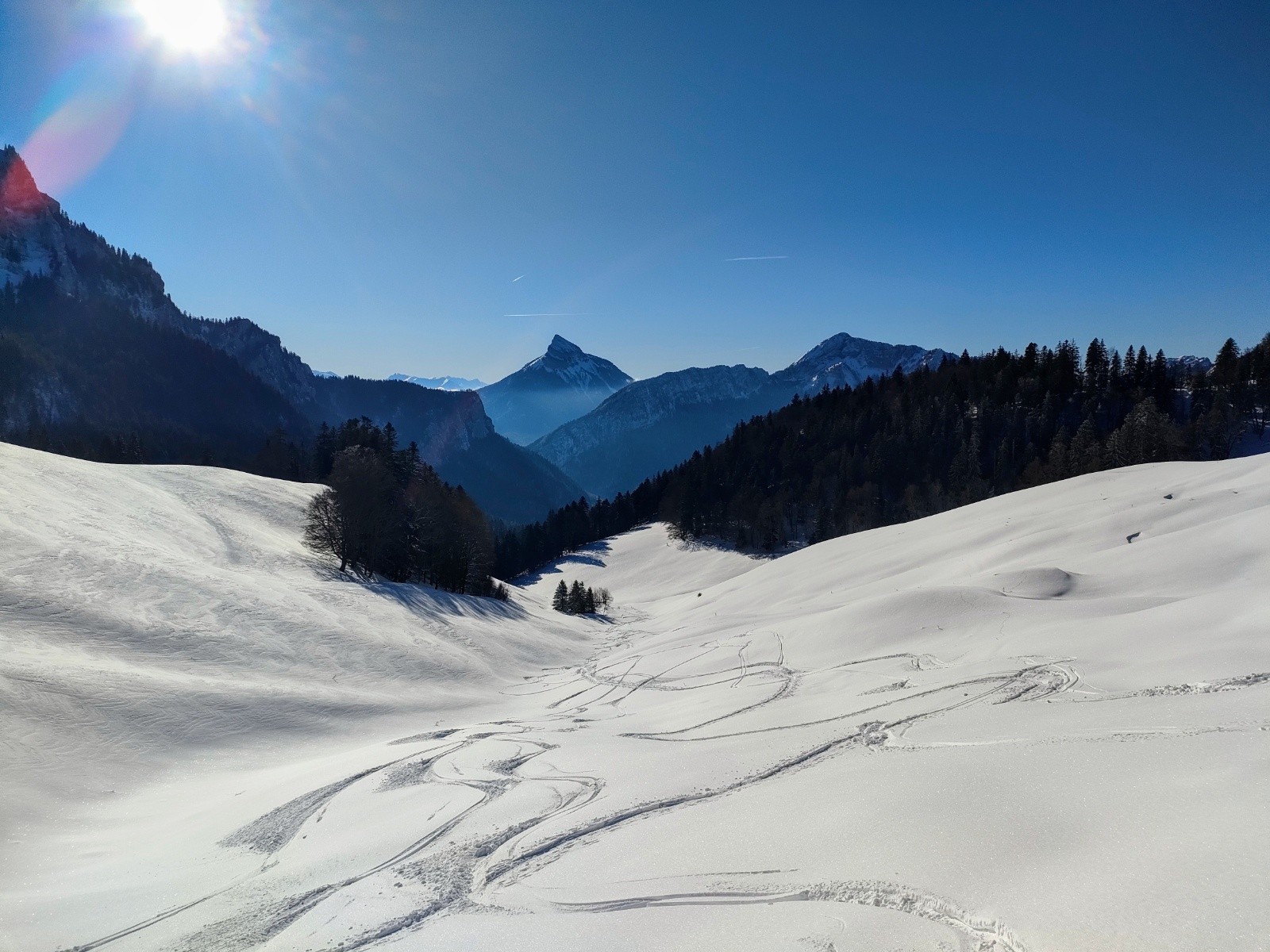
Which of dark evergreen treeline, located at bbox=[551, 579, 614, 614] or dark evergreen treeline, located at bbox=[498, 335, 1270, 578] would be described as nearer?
dark evergreen treeline, located at bbox=[551, 579, 614, 614]

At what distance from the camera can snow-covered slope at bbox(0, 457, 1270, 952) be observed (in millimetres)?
5195

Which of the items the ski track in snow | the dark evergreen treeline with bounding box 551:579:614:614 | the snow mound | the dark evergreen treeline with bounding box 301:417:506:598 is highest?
the dark evergreen treeline with bounding box 301:417:506:598

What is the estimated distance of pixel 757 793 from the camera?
27.4ft

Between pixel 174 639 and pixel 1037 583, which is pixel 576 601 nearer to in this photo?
pixel 174 639

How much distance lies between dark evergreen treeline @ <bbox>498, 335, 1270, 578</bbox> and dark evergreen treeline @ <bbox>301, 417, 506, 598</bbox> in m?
41.7

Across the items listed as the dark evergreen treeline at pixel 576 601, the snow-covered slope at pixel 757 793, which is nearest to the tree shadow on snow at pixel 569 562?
the dark evergreen treeline at pixel 576 601

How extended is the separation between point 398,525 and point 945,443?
258 feet

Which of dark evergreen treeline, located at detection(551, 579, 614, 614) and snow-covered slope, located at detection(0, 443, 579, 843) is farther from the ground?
snow-covered slope, located at detection(0, 443, 579, 843)

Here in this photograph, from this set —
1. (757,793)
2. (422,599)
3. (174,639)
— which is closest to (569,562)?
(422,599)

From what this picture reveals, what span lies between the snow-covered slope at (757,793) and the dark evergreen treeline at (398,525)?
47.8 ft

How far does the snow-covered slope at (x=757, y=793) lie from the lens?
5.20 meters

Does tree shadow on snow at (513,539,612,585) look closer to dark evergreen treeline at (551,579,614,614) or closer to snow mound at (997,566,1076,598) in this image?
dark evergreen treeline at (551,579,614,614)

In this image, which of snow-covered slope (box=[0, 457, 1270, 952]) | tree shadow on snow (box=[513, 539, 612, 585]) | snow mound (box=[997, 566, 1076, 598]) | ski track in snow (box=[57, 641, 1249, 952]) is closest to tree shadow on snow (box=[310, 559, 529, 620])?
snow-covered slope (box=[0, 457, 1270, 952])

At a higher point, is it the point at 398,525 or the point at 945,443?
the point at 945,443
